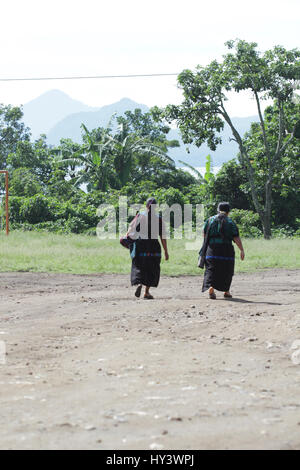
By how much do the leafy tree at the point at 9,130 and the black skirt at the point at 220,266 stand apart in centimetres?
3940

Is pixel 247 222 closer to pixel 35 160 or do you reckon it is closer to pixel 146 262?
pixel 35 160

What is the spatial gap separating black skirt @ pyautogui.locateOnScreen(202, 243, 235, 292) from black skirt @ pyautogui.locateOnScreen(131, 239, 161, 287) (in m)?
0.94

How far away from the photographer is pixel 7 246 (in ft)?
70.3

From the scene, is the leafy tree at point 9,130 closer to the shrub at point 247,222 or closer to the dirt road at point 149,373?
the shrub at point 247,222

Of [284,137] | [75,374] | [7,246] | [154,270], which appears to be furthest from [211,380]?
[284,137]

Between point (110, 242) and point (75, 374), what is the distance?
16.7 metres

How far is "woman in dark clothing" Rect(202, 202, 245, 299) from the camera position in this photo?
36.2 ft

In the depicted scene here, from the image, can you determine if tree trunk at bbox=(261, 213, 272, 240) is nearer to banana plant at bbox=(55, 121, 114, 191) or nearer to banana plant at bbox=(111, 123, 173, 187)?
banana plant at bbox=(111, 123, 173, 187)

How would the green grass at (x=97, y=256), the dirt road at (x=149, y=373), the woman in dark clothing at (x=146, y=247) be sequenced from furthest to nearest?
the green grass at (x=97, y=256), the woman in dark clothing at (x=146, y=247), the dirt road at (x=149, y=373)

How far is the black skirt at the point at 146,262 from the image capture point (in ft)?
37.2

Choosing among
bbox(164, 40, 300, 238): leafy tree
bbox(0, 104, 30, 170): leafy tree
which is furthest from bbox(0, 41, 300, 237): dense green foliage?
bbox(0, 104, 30, 170): leafy tree

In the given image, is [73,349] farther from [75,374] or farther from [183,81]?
[183,81]

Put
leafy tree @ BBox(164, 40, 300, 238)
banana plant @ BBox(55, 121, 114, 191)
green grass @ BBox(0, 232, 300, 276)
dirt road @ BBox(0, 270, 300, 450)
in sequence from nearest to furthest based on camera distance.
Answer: dirt road @ BBox(0, 270, 300, 450) → green grass @ BBox(0, 232, 300, 276) → leafy tree @ BBox(164, 40, 300, 238) → banana plant @ BBox(55, 121, 114, 191)

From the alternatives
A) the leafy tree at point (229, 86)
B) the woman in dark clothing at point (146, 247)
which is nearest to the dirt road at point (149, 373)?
the woman in dark clothing at point (146, 247)
